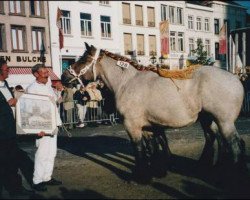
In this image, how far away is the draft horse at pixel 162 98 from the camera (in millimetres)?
6449

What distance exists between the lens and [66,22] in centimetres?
3644

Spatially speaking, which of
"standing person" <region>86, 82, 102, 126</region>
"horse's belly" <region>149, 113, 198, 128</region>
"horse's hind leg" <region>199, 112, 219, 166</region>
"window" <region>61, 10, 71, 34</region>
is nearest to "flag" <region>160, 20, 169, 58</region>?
"window" <region>61, 10, 71, 34</region>

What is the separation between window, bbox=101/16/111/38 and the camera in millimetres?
39406

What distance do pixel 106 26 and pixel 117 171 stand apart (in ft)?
109

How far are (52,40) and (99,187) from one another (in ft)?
97.9

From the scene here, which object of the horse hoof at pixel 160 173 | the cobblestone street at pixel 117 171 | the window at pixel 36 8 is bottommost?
the cobblestone street at pixel 117 171

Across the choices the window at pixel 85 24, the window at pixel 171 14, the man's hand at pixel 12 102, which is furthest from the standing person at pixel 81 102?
the window at pixel 171 14

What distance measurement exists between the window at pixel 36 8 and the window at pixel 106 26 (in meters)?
7.47

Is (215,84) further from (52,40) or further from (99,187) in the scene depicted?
(52,40)

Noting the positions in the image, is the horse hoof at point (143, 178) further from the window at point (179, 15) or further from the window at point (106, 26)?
the window at point (179, 15)

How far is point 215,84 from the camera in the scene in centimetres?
645

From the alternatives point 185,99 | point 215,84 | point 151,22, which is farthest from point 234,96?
point 151,22

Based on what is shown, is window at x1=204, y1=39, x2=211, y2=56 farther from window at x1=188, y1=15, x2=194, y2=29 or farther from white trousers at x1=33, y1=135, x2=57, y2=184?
white trousers at x1=33, y1=135, x2=57, y2=184

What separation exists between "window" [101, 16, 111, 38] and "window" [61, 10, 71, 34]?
170 inches
